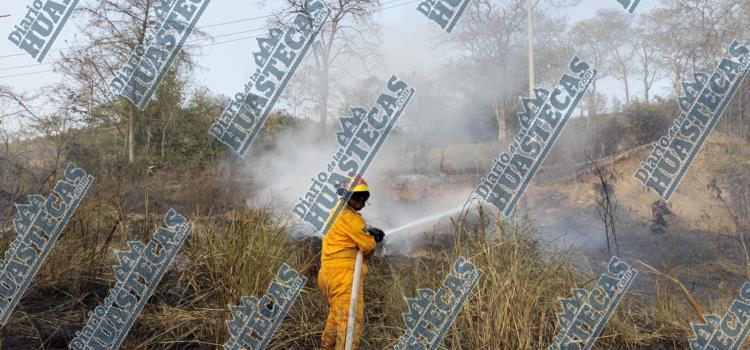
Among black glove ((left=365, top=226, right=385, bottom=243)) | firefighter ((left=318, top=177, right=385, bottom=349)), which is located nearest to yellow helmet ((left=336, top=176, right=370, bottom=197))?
firefighter ((left=318, top=177, right=385, bottom=349))

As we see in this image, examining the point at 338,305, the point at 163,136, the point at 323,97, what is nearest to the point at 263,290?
the point at 338,305

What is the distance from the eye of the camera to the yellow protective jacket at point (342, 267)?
12.3 ft

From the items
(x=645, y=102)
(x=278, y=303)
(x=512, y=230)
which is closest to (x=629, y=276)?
(x=512, y=230)

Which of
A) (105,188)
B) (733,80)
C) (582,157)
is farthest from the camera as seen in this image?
(582,157)

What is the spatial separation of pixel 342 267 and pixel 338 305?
33 cm

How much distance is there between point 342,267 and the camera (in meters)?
3.91

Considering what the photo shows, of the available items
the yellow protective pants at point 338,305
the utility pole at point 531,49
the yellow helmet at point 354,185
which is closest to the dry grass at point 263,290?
the yellow protective pants at point 338,305

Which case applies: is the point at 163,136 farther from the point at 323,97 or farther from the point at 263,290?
the point at 263,290

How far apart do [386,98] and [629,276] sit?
41.8 ft

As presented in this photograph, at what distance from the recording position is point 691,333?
13.7 feet

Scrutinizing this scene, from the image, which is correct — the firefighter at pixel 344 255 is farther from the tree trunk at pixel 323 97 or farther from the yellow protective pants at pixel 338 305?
the tree trunk at pixel 323 97

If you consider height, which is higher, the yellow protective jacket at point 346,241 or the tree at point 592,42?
the tree at point 592,42

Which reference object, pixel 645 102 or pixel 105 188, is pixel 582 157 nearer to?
Result: pixel 645 102

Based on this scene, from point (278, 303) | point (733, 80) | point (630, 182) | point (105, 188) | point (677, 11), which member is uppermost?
point (677, 11)
